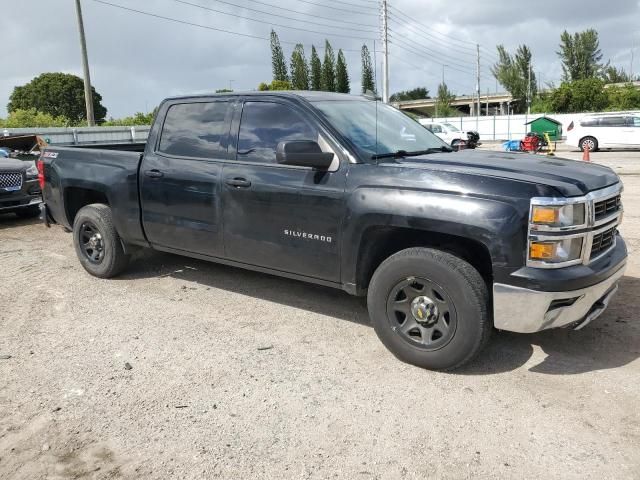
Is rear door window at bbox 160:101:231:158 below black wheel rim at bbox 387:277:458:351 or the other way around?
the other way around

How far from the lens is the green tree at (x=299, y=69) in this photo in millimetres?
78500

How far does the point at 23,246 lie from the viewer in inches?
307

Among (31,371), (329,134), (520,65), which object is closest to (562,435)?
(329,134)

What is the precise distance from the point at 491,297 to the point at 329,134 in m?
1.62

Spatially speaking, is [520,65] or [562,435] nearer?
[562,435]

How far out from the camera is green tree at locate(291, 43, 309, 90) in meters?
78.5

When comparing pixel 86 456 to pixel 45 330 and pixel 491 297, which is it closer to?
pixel 45 330

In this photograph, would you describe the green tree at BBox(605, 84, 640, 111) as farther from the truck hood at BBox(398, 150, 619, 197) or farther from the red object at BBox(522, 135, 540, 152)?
the truck hood at BBox(398, 150, 619, 197)

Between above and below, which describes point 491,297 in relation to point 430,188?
below

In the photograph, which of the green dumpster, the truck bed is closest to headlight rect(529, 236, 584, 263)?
the truck bed

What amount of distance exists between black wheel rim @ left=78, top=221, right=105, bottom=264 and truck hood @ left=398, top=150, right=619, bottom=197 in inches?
134

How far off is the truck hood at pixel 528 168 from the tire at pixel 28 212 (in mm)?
7721

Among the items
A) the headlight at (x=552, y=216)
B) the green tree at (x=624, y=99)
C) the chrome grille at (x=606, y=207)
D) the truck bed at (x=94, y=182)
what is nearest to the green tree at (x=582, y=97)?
the green tree at (x=624, y=99)

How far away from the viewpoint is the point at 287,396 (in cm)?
355
